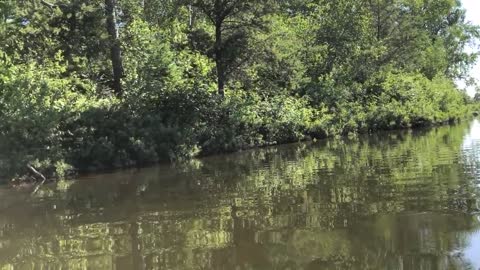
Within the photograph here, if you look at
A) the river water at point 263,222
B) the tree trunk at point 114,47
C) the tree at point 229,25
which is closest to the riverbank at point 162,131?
the tree at point 229,25

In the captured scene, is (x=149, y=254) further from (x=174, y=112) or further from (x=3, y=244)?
(x=174, y=112)

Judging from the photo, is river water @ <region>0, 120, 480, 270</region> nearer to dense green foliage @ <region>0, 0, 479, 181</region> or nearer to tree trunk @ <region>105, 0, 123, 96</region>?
Result: dense green foliage @ <region>0, 0, 479, 181</region>

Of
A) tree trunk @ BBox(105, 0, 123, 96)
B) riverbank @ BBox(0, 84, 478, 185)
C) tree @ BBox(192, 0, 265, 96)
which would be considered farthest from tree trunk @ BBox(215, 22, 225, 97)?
tree trunk @ BBox(105, 0, 123, 96)

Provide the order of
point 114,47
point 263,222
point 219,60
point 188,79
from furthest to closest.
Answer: point 219,60 → point 188,79 → point 114,47 → point 263,222

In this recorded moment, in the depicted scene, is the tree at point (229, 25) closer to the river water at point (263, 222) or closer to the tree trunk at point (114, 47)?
the tree trunk at point (114, 47)

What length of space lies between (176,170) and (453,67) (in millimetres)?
A: 66254

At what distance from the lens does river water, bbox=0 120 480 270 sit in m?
6.62

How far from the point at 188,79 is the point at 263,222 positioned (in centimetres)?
2054

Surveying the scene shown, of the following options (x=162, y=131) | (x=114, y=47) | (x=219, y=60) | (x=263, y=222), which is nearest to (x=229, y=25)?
(x=219, y=60)

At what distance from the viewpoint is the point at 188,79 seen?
28.5 metres

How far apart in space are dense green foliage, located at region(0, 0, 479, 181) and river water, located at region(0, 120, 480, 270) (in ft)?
20.6

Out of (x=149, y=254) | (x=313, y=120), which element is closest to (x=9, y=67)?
(x=149, y=254)

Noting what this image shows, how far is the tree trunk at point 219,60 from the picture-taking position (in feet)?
96.5

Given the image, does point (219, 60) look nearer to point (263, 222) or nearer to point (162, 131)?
point (162, 131)
